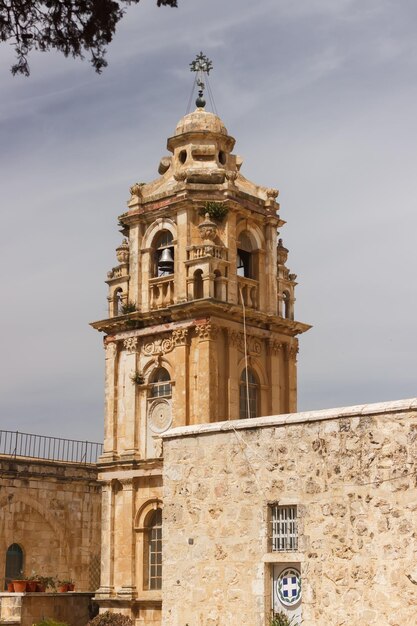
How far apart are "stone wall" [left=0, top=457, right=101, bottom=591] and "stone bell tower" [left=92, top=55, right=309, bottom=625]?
6181 millimetres

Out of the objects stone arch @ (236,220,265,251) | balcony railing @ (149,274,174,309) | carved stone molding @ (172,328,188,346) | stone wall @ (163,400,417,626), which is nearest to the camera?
stone wall @ (163,400,417,626)

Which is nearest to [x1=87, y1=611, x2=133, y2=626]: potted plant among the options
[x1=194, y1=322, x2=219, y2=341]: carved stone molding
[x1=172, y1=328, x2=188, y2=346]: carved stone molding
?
[x1=172, y1=328, x2=188, y2=346]: carved stone molding

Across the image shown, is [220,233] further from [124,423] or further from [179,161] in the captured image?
[124,423]

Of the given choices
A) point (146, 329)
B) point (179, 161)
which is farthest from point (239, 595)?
point (179, 161)

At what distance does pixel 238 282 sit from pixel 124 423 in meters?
5.11

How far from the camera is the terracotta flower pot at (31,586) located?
31203mm

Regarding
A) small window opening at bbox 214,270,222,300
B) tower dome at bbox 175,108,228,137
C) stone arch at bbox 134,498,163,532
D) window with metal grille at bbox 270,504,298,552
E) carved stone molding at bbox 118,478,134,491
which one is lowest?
window with metal grille at bbox 270,504,298,552

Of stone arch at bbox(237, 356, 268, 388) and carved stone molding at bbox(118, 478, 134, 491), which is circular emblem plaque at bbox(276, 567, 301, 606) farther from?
stone arch at bbox(237, 356, 268, 388)

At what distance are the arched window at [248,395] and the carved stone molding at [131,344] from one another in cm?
320

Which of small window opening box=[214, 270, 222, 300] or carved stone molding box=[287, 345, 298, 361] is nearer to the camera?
small window opening box=[214, 270, 222, 300]

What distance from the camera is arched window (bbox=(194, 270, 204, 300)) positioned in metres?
30.9

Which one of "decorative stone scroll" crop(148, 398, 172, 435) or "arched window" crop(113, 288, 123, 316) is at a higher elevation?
"arched window" crop(113, 288, 123, 316)

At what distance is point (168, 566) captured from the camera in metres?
22.7

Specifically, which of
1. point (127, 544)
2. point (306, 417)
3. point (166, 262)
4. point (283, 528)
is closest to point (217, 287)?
point (166, 262)
